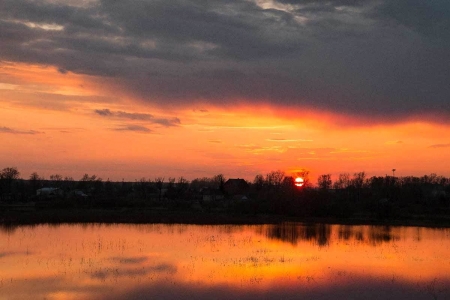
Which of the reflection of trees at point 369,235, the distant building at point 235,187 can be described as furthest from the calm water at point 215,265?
the distant building at point 235,187

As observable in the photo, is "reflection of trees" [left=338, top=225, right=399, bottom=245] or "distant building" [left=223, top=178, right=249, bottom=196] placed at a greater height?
"distant building" [left=223, top=178, right=249, bottom=196]

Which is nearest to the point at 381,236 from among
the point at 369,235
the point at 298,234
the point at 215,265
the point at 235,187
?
the point at 369,235

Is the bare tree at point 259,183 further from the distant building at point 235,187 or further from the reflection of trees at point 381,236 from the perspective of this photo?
the reflection of trees at point 381,236

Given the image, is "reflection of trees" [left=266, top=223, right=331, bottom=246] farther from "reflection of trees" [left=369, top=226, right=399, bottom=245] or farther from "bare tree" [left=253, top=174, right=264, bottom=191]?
"bare tree" [left=253, top=174, right=264, bottom=191]

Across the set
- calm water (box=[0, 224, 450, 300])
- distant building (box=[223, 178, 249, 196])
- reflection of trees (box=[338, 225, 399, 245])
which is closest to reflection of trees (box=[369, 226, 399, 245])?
reflection of trees (box=[338, 225, 399, 245])

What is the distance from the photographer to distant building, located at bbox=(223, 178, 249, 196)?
327 ft

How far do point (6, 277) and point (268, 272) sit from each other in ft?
33.5

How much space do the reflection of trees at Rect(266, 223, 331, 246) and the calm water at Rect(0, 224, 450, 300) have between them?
0.67 feet

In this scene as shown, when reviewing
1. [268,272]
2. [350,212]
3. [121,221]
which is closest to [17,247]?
[268,272]

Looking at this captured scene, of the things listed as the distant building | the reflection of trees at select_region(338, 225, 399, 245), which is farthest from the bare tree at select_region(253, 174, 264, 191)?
the reflection of trees at select_region(338, 225, 399, 245)

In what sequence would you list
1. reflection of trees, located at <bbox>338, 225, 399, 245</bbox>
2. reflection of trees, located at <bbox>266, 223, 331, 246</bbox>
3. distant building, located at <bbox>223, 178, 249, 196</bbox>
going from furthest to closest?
1. distant building, located at <bbox>223, 178, 249, 196</bbox>
2. reflection of trees, located at <bbox>338, 225, 399, 245</bbox>
3. reflection of trees, located at <bbox>266, 223, 331, 246</bbox>

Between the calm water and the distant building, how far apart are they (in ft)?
207

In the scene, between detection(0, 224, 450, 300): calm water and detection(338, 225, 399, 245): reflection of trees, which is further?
detection(338, 225, 399, 245): reflection of trees


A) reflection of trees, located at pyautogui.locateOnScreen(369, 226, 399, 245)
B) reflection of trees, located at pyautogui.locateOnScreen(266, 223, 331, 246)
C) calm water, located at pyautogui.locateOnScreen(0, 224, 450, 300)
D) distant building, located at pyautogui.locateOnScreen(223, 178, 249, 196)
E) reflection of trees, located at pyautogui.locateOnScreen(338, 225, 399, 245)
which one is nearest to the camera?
calm water, located at pyautogui.locateOnScreen(0, 224, 450, 300)
